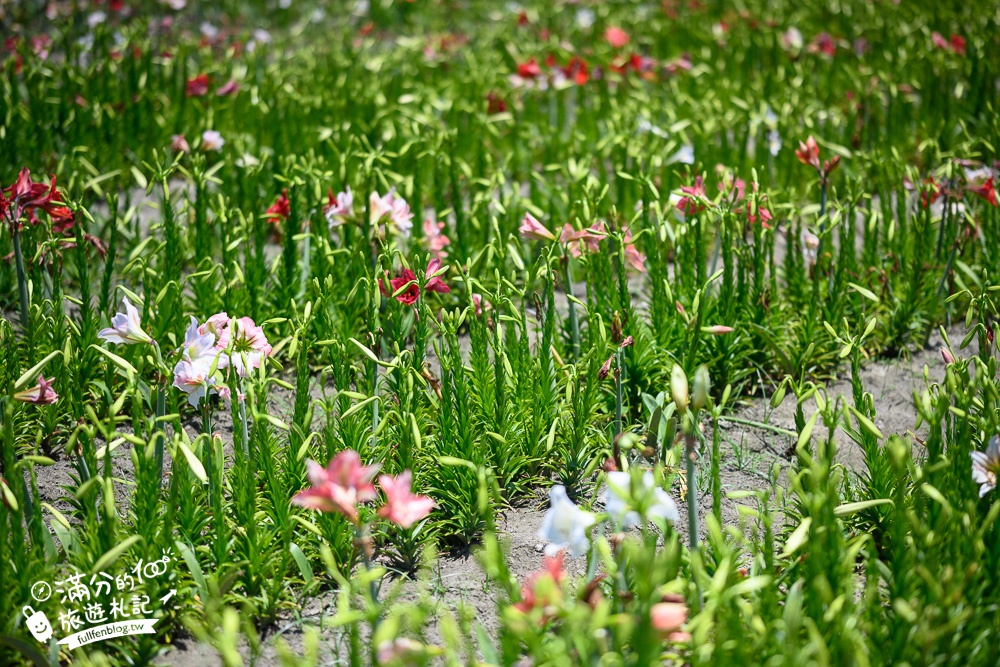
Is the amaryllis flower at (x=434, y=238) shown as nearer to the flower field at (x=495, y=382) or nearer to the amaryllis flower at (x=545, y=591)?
the flower field at (x=495, y=382)

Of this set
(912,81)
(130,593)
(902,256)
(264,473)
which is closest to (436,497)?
(264,473)

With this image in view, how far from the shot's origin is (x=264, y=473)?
1.95 meters

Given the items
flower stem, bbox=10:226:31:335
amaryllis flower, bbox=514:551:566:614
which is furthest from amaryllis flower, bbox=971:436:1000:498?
flower stem, bbox=10:226:31:335

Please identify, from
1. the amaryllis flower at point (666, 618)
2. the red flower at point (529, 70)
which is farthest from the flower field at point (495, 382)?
the red flower at point (529, 70)

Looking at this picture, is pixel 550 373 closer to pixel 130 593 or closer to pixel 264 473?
pixel 264 473

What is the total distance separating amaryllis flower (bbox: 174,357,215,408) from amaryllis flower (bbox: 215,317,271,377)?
5 cm

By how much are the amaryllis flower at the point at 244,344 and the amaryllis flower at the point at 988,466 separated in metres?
1.45

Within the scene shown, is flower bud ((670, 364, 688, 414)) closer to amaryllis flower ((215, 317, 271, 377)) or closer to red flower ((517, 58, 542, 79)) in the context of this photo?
amaryllis flower ((215, 317, 271, 377))

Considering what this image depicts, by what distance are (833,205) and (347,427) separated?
65.4 inches

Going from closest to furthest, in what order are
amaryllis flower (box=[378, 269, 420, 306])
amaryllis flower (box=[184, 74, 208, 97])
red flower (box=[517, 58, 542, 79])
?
amaryllis flower (box=[378, 269, 420, 306])
amaryllis flower (box=[184, 74, 208, 97])
red flower (box=[517, 58, 542, 79])

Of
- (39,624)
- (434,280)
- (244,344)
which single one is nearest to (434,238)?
(434,280)

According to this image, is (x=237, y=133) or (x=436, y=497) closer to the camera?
(x=436, y=497)

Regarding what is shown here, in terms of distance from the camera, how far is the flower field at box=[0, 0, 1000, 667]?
A: 4.92 ft

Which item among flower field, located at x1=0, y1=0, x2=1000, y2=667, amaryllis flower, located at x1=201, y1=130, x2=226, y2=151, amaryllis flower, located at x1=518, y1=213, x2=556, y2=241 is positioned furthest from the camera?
amaryllis flower, located at x1=201, y1=130, x2=226, y2=151
